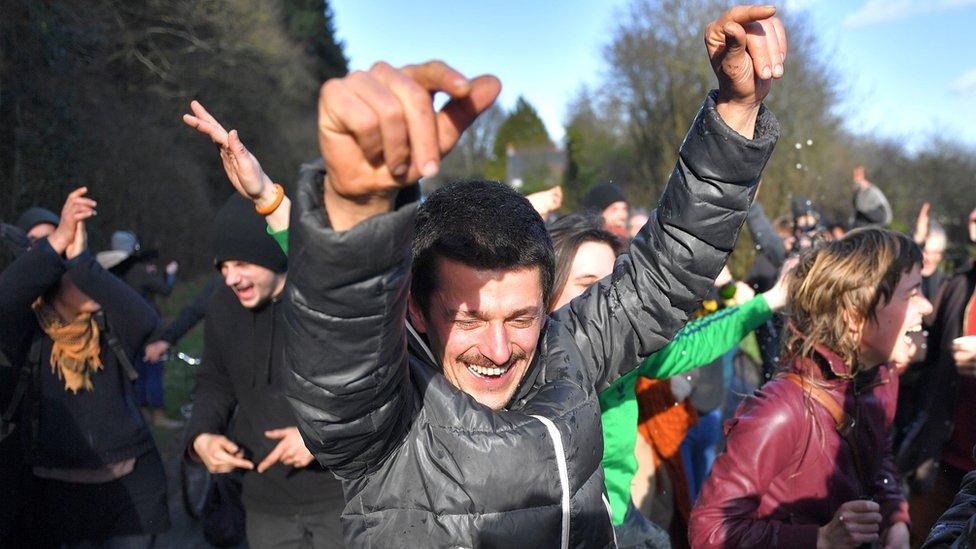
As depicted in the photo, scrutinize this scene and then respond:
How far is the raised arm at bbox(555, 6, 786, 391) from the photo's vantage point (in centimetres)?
154

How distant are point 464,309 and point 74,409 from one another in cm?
263

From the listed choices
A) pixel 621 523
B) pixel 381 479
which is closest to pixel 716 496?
pixel 621 523

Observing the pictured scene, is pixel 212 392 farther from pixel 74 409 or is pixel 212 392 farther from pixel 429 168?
pixel 429 168

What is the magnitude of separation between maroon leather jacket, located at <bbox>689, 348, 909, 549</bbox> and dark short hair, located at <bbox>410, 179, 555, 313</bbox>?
997 millimetres

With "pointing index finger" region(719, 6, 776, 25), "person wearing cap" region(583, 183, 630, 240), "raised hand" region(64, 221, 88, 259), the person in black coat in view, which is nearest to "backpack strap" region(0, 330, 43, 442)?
the person in black coat

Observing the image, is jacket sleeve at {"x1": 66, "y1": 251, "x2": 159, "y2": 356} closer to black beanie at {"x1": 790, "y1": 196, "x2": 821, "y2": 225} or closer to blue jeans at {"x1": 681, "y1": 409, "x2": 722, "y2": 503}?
blue jeans at {"x1": 681, "y1": 409, "x2": 722, "y2": 503}

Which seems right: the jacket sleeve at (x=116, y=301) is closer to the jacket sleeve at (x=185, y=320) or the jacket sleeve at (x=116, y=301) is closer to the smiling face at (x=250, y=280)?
the smiling face at (x=250, y=280)

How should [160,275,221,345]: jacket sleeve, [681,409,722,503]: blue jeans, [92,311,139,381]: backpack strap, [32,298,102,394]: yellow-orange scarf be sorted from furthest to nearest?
[160,275,221,345]: jacket sleeve → [681,409,722,503]: blue jeans → [92,311,139,381]: backpack strap → [32,298,102,394]: yellow-orange scarf

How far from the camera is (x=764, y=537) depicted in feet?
6.82

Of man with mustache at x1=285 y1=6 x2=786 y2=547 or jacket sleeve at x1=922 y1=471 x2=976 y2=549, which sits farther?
jacket sleeve at x1=922 y1=471 x2=976 y2=549

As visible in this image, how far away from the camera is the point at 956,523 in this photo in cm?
157

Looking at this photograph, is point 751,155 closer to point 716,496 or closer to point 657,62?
point 716,496

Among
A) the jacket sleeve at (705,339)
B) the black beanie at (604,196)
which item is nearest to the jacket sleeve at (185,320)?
the black beanie at (604,196)

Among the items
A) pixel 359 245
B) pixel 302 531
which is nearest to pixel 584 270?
pixel 302 531
